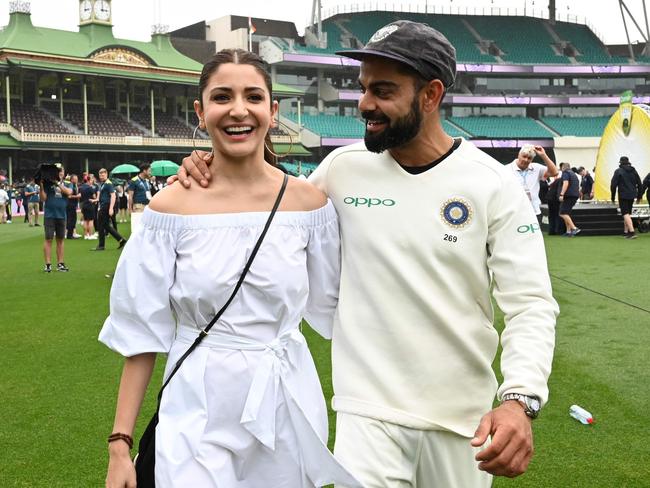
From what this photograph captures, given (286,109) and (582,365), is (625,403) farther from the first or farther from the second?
(286,109)

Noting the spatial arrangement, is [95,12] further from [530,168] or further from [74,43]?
[530,168]

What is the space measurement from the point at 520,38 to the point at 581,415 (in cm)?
6414

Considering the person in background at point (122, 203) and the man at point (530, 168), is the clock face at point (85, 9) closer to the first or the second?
the person in background at point (122, 203)

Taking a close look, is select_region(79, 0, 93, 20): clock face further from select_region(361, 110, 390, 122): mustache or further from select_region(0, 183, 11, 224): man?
select_region(361, 110, 390, 122): mustache

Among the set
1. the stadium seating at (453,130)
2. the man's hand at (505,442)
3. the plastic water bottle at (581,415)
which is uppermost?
the man's hand at (505,442)

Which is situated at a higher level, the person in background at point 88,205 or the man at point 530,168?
the man at point 530,168

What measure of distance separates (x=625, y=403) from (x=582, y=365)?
1045 millimetres

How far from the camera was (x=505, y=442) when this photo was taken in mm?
2113

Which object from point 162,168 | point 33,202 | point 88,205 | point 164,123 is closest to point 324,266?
point 88,205

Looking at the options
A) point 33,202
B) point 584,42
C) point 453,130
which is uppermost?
point 584,42

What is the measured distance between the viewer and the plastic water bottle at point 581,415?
17.0ft

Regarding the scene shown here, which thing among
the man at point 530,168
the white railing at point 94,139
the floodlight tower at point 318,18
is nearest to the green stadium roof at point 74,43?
the white railing at point 94,139

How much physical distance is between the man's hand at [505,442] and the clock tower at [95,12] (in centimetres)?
4874

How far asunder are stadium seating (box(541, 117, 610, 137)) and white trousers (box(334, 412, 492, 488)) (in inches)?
2303
